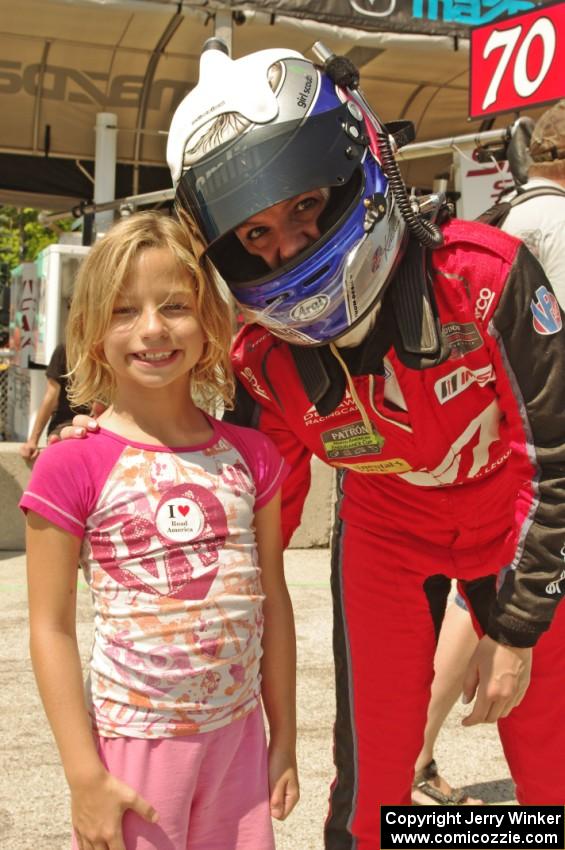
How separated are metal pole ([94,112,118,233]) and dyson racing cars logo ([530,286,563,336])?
9.71m

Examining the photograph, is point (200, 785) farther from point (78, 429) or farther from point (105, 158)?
point (105, 158)

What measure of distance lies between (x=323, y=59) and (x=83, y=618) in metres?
3.78

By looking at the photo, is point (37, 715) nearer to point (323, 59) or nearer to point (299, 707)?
point (299, 707)

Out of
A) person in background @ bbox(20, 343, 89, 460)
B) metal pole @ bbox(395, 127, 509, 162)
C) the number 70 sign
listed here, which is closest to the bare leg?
person in background @ bbox(20, 343, 89, 460)

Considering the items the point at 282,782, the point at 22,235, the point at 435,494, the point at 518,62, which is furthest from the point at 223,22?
the point at 22,235

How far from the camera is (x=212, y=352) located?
81.9 inches

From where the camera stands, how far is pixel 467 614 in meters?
3.39

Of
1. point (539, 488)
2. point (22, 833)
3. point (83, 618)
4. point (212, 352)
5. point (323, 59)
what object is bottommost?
point (22, 833)

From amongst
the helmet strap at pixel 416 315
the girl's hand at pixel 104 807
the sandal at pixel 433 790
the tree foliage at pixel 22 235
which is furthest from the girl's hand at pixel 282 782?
the tree foliage at pixel 22 235

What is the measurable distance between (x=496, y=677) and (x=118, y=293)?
1078mm

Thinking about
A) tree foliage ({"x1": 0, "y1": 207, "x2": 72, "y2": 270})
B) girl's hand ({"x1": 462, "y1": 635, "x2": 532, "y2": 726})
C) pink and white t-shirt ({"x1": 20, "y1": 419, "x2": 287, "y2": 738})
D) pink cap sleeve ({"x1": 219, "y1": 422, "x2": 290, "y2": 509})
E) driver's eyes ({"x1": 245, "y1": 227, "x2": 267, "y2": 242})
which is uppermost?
tree foliage ({"x1": 0, "y1": 207, "x2": 72, "y2": 270})

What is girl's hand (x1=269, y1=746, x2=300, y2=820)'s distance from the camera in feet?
6.50

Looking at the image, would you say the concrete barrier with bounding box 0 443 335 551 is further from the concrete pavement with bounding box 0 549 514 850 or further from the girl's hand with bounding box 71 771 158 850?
the girl's hand with bounding box 71 771 158 850

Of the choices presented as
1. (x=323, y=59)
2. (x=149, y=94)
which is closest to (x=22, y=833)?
(x=323, y=59)
